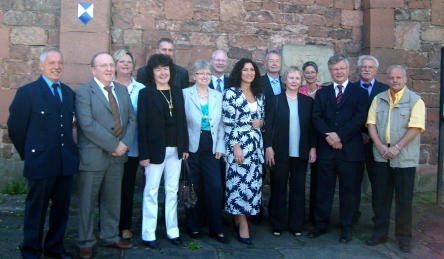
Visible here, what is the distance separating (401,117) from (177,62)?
10.8 feet

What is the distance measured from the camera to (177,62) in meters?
5.98

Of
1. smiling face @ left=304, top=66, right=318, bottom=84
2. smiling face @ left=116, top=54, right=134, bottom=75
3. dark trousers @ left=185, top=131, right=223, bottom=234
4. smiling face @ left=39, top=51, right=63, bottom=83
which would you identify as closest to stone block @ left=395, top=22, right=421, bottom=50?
smiling face @ left=304, top=66, right=318, bottom=84

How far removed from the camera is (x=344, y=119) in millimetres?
4285

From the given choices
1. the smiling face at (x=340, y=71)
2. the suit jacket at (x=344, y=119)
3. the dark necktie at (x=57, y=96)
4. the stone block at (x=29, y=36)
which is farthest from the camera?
the stone block at (x=29, y=36)

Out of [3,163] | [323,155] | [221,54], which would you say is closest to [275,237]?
[323,155]

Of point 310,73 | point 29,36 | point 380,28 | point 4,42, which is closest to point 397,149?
point 310,73

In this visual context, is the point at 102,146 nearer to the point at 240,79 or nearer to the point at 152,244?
the point at 152,244

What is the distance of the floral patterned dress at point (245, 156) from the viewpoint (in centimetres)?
411

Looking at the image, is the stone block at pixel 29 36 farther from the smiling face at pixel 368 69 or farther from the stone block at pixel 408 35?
the stone block at pixel 408 35

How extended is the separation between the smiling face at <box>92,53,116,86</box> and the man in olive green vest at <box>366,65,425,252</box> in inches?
108

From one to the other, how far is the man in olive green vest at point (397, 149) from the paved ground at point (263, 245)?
0.21 metres

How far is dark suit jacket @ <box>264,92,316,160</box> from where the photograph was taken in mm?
4297

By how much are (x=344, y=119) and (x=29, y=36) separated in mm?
4510

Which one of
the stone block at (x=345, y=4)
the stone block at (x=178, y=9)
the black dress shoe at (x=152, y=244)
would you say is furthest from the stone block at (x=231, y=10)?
the black dress shoe at (x=152, y=244)
